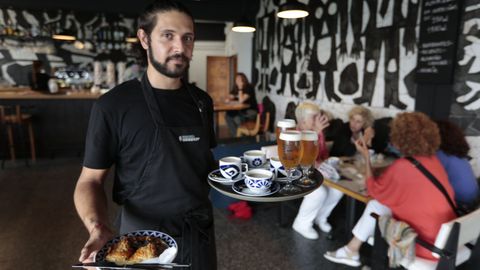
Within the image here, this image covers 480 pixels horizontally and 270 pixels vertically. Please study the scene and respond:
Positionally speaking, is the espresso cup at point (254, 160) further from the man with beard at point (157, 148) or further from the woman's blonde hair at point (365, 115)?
the woman's blonde hair at point (365, 115)

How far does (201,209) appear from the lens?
1354 millimetres

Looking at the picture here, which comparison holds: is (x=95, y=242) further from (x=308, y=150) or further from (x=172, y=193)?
(x=308, y=150)

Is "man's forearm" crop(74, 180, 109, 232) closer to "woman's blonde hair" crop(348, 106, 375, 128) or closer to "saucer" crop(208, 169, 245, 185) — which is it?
"saucer" crop(208, 169, 245, 185)

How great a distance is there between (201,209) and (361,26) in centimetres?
380

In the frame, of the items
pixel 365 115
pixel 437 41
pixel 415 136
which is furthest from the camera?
pixel 365 115

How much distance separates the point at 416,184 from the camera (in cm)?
202

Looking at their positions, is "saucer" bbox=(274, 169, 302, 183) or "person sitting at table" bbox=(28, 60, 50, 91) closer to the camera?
"saucer" bbox=(274, 169, 302, 183)

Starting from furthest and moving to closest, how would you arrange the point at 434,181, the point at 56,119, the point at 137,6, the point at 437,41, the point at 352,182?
the point at 137,6 < the point at 56,119 < the point at 437,41 < the point at 352,182 < the point at 434,181

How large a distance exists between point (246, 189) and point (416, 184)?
1.39 metres

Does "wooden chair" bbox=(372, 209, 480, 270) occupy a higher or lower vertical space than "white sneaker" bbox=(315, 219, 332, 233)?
higher

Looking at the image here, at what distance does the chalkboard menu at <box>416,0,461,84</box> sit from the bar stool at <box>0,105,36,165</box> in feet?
18.8

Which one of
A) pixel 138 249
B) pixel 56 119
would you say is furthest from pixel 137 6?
pixel 138 249

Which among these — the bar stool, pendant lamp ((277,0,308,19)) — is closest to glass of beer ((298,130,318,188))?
pendant lamp ((277,0,308,19))

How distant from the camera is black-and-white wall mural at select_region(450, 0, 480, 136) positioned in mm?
2894
